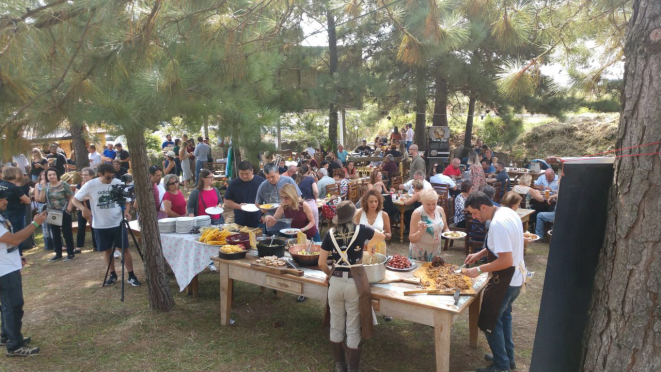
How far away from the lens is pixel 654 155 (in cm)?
213

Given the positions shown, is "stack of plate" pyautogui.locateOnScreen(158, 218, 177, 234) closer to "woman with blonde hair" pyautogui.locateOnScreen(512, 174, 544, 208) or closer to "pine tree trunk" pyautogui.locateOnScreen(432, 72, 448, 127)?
"woman with blonde hair" pyautogui.locateOnScreen(512, 174, 544, 208)

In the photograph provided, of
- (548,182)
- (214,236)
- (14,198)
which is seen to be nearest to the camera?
(214,236)

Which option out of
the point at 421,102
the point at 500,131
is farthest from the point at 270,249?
the point at 500,131

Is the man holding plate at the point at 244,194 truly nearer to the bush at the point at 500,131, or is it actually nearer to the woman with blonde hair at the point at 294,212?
the woman with blonde hair at the point at 294,212

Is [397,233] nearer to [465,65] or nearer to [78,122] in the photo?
[78,122]

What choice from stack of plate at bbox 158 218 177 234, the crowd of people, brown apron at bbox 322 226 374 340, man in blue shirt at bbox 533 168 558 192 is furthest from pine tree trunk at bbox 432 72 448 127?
brown apron at bbox 322 226 374 340

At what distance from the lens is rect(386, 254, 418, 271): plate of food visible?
402 centimetres

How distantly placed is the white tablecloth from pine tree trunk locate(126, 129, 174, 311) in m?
0.19

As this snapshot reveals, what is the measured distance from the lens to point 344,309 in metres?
3.54

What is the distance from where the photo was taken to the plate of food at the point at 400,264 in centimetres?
402

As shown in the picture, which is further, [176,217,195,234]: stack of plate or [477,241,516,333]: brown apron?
[176,217,195,234]: stack of plate

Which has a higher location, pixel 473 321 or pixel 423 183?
pixel 423 183

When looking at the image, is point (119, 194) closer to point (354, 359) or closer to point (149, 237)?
point (149, 237)

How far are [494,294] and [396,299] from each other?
2.67 ft
